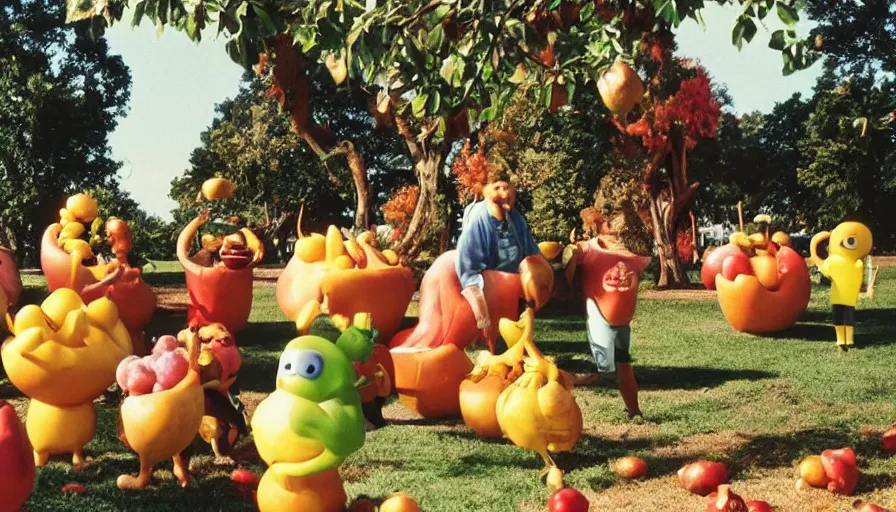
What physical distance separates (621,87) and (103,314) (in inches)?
128

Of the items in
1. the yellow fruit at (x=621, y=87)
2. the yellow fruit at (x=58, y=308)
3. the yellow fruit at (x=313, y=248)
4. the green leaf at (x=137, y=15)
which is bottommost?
the yellow fruit at (x=58, y=308)

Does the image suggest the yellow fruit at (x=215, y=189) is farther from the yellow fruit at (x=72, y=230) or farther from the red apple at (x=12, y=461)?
the red apple at (x=12, y=461)

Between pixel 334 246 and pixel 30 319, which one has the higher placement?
pixel 334 246

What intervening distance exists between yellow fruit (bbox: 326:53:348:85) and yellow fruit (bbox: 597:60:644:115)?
1.13 meters

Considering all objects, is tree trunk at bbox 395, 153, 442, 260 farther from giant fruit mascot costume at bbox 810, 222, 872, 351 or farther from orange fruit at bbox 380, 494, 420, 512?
orange fruit at bbox 380, 494, 420, 512

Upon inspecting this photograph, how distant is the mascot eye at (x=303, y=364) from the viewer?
406cm

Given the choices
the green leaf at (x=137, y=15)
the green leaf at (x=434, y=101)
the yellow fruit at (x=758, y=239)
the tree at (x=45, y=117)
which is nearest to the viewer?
the green leaf at (x=137, y=15)

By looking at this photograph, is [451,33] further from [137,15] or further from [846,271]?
[846,271]

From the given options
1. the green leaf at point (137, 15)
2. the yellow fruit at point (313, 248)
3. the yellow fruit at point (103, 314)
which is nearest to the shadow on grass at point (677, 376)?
the yellow fruit at point (313, 248)

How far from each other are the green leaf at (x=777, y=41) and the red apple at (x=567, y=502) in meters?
2.16

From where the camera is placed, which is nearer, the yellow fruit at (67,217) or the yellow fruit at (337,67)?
the yellow fruit at (337,67)

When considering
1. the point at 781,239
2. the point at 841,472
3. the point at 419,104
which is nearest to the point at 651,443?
the point at 841,472

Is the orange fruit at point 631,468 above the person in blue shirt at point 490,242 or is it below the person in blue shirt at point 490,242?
below

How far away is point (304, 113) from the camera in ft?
53.4
